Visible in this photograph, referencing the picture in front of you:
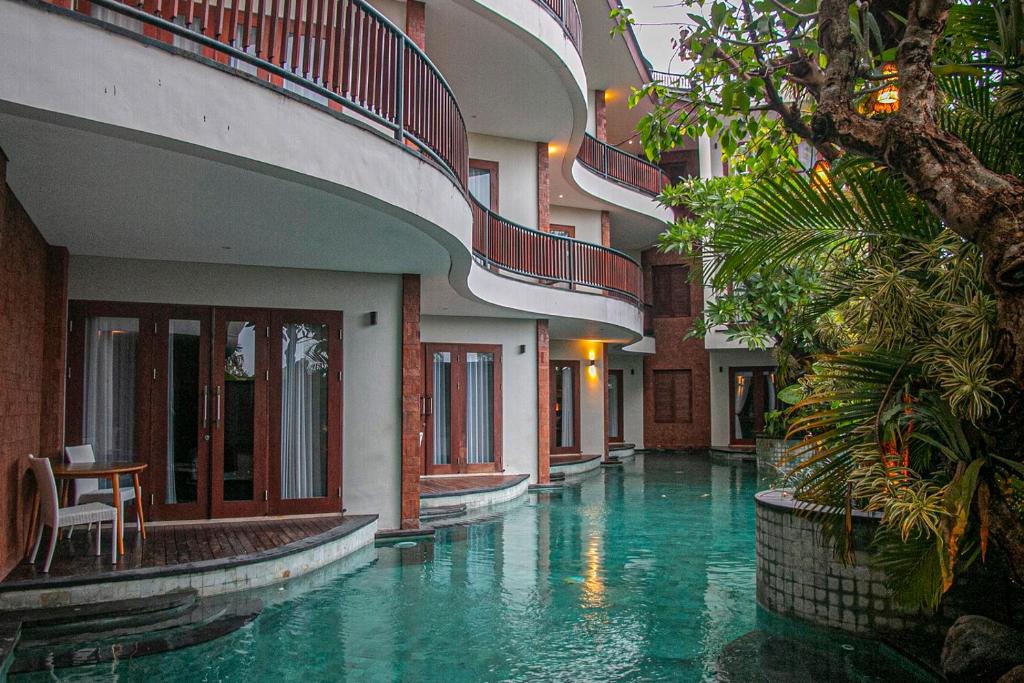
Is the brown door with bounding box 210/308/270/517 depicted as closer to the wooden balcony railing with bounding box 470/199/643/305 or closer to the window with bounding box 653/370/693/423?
the wooden balcony railing with bounding box 470/199/643/305

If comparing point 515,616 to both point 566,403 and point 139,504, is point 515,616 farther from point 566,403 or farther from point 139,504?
point 566,403

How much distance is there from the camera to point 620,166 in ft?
57.7

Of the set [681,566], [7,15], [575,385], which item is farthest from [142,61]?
[575,385]

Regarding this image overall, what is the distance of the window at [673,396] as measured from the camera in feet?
77.6

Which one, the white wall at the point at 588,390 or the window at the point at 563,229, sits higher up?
the window at the point at 563,229

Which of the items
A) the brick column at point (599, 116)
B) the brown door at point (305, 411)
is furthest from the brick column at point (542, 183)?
the brown door at point (305, 411)

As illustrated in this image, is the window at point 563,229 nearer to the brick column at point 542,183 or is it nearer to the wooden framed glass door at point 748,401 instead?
the brick column at point 542,183

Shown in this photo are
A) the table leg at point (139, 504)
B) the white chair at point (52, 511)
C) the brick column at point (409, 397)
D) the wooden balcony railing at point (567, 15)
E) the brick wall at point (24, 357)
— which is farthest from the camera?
the wooden balcony railing at point (567, 15)

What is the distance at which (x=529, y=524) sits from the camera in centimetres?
1019

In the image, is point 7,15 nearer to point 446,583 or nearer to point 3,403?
point 3,403

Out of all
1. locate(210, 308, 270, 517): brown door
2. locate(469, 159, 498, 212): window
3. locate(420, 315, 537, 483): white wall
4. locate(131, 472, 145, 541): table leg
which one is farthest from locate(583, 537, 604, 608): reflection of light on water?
locate(469, 159, 498, 212): window

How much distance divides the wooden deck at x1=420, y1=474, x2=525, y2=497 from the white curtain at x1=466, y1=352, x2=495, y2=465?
45 cm

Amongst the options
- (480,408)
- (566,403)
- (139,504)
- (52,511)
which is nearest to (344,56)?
(52,511)

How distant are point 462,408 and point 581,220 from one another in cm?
600
